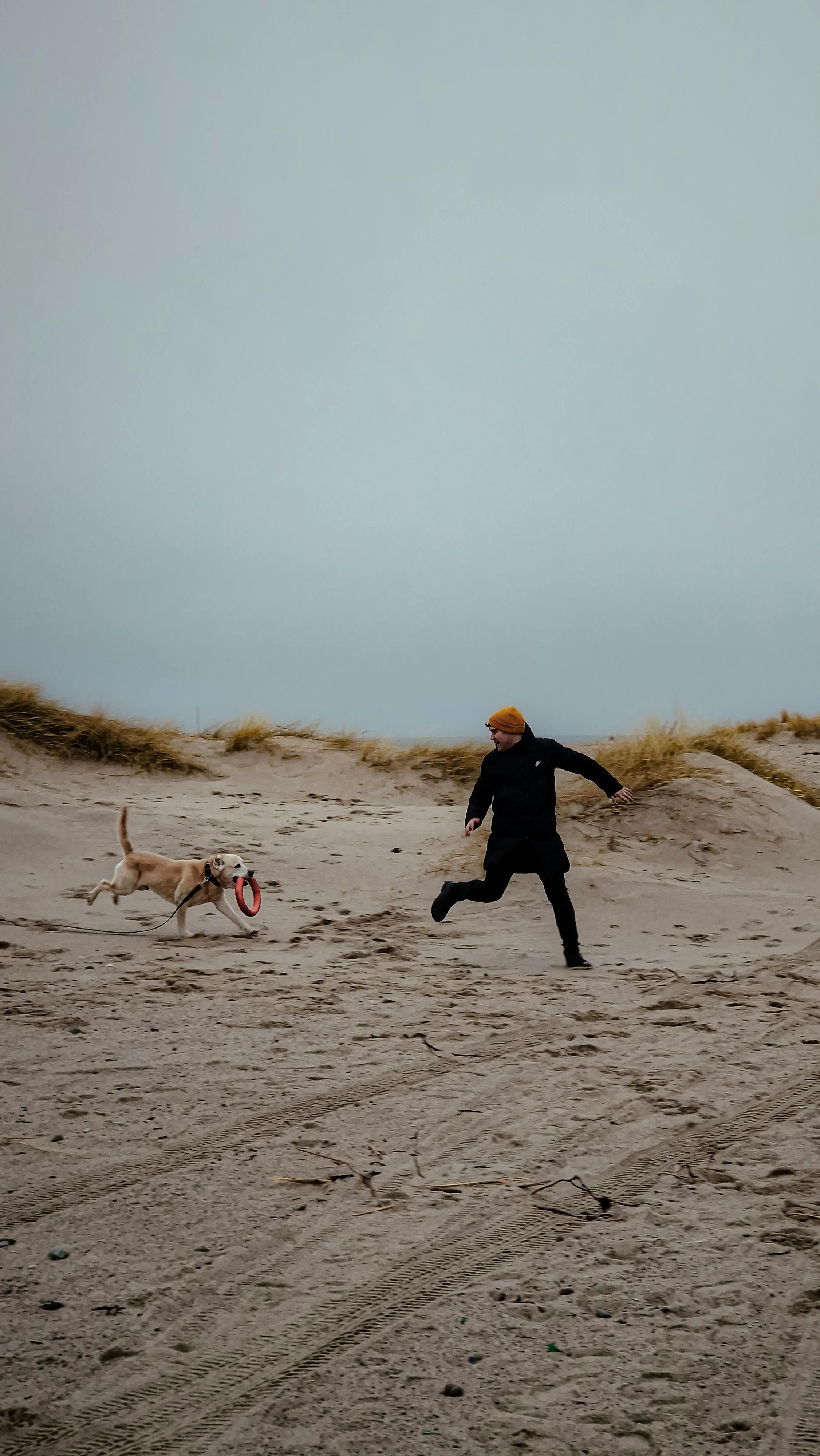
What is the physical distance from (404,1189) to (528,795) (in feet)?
12.4

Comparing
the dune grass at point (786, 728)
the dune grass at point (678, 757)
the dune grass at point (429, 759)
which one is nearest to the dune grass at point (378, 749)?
the dune grass at point (429, 759)

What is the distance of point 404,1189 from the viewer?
3387 millimetres

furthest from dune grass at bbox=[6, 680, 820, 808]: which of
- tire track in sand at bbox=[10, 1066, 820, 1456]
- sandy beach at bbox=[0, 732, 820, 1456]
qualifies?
tire track in sand at bbox=[10, 1066, 820, 1456]

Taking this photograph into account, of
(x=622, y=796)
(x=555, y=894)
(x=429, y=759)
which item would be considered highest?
(x=429, y=759)

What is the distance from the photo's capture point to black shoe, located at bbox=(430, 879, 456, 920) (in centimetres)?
727

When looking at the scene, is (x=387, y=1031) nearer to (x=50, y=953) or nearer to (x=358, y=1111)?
(x=358, y=1111)

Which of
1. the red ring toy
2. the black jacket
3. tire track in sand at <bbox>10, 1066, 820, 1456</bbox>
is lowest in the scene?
tire track in sand at <bbox>10, 1066, 820, 1456</bbox>

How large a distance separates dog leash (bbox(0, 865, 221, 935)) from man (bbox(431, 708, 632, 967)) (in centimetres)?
185

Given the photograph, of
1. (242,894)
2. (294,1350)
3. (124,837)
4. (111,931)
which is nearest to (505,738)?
(242,894)

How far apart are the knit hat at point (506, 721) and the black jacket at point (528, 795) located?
126 millimetres

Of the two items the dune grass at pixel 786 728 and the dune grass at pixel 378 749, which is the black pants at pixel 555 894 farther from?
the dune grass at pixel 786 728

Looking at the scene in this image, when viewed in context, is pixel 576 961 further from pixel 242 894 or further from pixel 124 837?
pixel 124 837

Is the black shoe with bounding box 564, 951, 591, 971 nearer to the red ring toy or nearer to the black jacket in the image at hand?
the black jacket

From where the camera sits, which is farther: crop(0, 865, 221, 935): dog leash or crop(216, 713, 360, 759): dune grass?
crop(216, 713, 360, 759): dune grass
